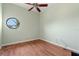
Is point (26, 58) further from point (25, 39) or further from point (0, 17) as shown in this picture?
point (25, 39)

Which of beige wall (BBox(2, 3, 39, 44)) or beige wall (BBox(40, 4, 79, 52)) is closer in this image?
beige wall (BBox(2, 3, 39, 44))

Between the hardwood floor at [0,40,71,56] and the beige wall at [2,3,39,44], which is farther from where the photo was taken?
the hardwood floor at [0,40,71,56]

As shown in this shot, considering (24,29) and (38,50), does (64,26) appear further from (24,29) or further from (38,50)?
(24,29)

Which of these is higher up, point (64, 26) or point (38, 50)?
point (64, 26)

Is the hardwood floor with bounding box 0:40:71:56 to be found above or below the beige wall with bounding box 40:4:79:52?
below

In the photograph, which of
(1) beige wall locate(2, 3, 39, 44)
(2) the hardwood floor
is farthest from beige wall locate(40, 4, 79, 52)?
(1) beige wall locate(2, 3, 39, 44)

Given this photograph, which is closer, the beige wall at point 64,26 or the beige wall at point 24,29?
the beige wall at point 24,29

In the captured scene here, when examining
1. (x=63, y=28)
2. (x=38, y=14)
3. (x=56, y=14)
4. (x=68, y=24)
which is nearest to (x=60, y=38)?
(x=63, y=28)

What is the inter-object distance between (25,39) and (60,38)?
3.31 feet

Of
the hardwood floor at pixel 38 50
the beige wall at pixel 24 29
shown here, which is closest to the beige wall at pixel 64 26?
the hardwood floor at pixel 38 50

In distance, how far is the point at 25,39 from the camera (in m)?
1.68

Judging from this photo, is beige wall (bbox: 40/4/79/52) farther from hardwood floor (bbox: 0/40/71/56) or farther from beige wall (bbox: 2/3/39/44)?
beige wall (bbox: 2/3/39/44)

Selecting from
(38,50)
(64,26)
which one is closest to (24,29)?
(38,50)

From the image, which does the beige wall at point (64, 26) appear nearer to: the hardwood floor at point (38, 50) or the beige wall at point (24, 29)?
the hardwood floor at point (38, 50)
